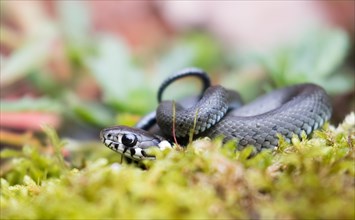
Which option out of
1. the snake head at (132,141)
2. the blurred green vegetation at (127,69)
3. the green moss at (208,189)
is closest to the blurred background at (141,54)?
the blurred green vegetation at (127,69)

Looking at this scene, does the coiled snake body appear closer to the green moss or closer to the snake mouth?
the snake mouth

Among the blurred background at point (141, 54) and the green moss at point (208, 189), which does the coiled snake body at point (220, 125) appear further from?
the blurred background at point (141, 54)

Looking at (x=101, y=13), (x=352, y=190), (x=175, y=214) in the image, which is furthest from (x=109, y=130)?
(x=101, y=13)

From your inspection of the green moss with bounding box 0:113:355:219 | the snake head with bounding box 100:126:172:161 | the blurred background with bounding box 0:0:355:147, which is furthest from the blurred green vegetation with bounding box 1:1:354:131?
the green moss with bounding box 0:113:355:219

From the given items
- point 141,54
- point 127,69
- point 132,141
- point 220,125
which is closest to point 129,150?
point 132,141

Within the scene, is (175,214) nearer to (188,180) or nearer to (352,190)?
(188,180)

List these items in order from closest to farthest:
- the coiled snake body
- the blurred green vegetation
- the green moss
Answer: the green moss, the coiled snake body, the blurred green vegetation
